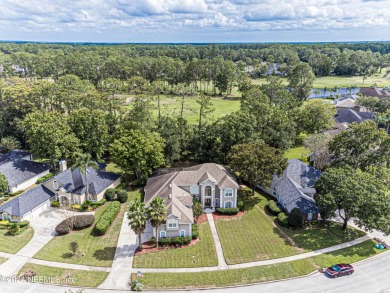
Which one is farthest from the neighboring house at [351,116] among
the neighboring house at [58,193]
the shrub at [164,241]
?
the shrub at [164,241]

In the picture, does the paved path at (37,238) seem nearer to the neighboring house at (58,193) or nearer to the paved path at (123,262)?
the neighboring house at (58,193)

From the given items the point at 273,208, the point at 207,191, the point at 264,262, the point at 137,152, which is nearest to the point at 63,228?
the point at 137,152

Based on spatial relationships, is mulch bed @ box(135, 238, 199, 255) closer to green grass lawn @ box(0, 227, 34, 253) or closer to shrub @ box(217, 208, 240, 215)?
shrub @ box(217, 208, 240, 215)

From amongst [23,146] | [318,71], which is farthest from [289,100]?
[318,71]

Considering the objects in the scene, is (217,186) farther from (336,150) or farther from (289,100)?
(289,100)

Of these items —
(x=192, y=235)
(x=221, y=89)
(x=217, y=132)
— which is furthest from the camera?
(x=221, y=89)

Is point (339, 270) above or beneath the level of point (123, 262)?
above

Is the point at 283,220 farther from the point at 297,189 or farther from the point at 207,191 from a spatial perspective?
the point at 207,191
